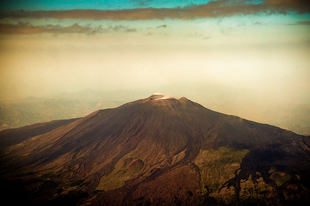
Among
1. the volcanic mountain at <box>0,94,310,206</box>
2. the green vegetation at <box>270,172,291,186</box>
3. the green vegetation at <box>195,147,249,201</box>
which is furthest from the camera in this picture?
the green vegetation at <box>195,147,249,201</box>

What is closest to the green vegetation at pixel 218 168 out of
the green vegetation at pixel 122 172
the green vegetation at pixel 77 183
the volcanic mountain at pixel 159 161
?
the volcanic mountain at pixel 159 161

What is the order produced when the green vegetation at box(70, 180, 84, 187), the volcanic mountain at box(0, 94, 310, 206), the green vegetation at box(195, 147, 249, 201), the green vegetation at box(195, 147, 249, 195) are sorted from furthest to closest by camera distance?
1. the green vegetation at box(70, 180, 84, 187)
2. the green vegetation at box(195, 147, 249, 195)
3. the green vegetation at box(195, 147, 249, 201)
4. the volcanic mountain at box(0, 94, 310, 206)

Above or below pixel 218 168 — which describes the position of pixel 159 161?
above

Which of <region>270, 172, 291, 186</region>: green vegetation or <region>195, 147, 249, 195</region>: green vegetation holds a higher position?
<region>270, 172, 291, 186</region>: green vegetation

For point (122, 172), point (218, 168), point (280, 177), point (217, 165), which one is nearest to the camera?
point (280, 177)

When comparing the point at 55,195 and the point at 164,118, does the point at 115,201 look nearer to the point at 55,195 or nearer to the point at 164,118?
the point at 55,195

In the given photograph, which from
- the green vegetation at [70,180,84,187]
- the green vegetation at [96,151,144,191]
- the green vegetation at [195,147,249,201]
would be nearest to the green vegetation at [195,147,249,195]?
the green vegetation at [195,147,249,201]

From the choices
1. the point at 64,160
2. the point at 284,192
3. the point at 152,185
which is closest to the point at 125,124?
Result: the point at 64,160

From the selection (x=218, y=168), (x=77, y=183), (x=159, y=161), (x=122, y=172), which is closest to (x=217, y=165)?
(x=218, y=168)

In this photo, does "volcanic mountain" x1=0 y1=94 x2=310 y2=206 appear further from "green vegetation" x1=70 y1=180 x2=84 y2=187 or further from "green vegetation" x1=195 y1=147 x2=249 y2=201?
"green vegetation" x1=70 y1=180 x2=84 y2=187

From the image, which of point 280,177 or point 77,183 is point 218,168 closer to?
point 280,177
